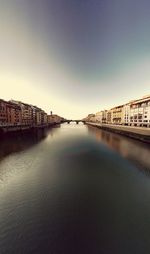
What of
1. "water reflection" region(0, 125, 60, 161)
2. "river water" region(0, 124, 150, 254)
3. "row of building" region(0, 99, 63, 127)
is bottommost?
"river water" region(0, 124, 150, 254)

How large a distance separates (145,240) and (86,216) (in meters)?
3.51

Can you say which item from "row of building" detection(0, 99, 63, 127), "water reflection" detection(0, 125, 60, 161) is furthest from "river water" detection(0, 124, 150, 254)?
"row of building" detection(0, 99, 63, 127)

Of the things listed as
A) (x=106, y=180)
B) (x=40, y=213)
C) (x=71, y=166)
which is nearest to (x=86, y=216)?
(x=40, y=213)

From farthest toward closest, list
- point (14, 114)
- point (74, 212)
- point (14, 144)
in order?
point (14, 114) → point (14, 144) → point (74, 212)

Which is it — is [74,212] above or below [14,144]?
Result: below

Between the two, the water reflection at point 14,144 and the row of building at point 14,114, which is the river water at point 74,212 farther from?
the row of building at point 14,114

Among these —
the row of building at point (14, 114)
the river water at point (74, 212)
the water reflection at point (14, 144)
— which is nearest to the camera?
the river water at point (74, 212)

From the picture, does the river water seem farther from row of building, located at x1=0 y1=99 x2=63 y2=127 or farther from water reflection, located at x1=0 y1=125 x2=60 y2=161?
row of building, located at x1=0 y1=99 x2=63 y2=127

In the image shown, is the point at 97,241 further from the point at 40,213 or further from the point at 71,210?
the point at 40,213

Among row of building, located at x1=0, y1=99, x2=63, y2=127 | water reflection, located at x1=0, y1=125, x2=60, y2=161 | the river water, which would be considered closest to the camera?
the river water

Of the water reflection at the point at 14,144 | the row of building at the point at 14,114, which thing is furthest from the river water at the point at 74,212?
the row of building at the point at 14,114

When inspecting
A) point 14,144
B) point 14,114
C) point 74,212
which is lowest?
point 74,212

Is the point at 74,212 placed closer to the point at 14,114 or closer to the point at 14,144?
the point at 14,144

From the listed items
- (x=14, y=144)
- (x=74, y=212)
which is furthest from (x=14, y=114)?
(x=74, y=212)
